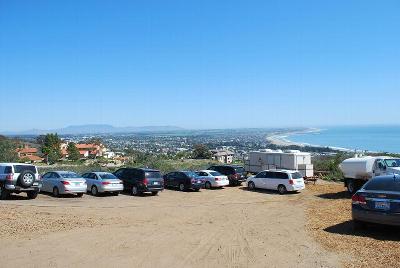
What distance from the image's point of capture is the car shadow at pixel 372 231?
1127cm

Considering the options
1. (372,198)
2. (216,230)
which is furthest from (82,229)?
(372,198)

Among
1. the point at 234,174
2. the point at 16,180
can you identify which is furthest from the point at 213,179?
the point at 16,180

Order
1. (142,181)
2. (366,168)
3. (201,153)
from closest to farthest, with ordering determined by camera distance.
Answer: (366,168) → (142,181) → (201,153)

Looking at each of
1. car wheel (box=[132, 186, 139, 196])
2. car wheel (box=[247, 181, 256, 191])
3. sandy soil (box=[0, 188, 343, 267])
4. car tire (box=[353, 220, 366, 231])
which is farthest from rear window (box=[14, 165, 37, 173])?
car tire (box=[353, 220, 366, 231])

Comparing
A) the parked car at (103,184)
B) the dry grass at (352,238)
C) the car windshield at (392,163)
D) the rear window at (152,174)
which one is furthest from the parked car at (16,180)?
the car windshield at (392,163)

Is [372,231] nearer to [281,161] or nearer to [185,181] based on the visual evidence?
[185,181]

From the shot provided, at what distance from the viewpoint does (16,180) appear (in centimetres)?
1914

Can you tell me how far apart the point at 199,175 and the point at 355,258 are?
18.6 m

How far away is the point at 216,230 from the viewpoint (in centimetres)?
1261

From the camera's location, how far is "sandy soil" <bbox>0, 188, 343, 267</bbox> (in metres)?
8.98

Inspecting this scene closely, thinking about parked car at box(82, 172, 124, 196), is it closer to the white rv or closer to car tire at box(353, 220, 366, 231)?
the white rv

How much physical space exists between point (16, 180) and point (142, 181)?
6348mm

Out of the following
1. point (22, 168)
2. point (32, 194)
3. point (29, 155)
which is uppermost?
point (22, 168)

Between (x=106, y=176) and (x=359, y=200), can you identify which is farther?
(x=106, y=176)
